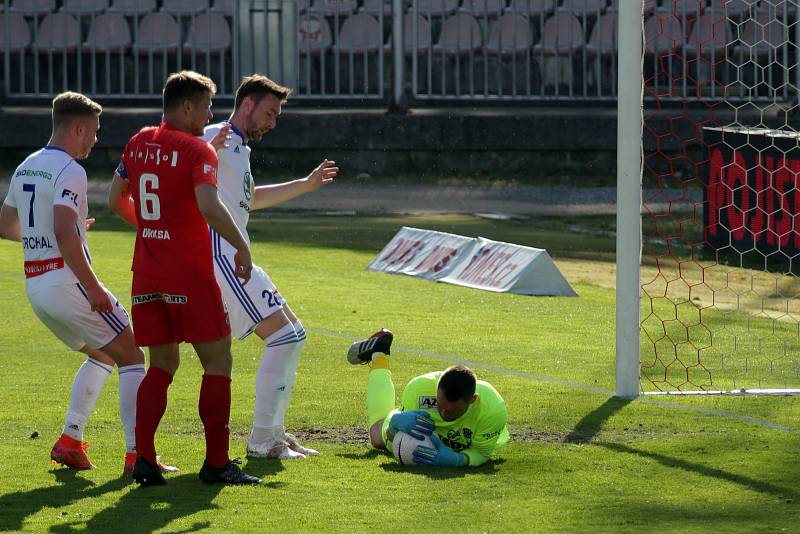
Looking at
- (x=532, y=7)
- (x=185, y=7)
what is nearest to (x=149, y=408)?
(x=532, y=7)

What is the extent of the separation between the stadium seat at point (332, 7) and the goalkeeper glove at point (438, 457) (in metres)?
15.2

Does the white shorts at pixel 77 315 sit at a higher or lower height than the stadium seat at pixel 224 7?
lower

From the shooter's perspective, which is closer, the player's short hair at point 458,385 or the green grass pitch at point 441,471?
the green grass pitch at point 441,471

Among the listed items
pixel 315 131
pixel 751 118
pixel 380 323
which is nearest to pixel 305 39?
pixel 315 131

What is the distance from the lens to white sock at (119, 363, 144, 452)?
5715 mm

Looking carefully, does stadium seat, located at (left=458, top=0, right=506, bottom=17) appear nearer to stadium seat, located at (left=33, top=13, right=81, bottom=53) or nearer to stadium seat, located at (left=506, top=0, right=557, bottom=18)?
stadium seat, located at (left=506, top=0, right=557, bottom=18)

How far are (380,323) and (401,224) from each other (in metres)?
6.33

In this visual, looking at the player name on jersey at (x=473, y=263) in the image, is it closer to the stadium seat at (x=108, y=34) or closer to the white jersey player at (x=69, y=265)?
the white jersey player at (x=69, y=265)

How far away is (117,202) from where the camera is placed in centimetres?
580

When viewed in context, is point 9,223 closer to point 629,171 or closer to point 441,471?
point 441,471

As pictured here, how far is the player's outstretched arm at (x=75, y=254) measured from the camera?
5.50m

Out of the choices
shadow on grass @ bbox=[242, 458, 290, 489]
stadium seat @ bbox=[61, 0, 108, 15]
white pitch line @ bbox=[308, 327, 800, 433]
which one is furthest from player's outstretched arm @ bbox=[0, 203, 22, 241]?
stadium seat @ bbox=[61, 0, 108, 15]

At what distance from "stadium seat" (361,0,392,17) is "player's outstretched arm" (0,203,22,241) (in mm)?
14770

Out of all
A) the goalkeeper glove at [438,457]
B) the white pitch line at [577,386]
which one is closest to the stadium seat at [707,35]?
the white pitch line at [577,386]
